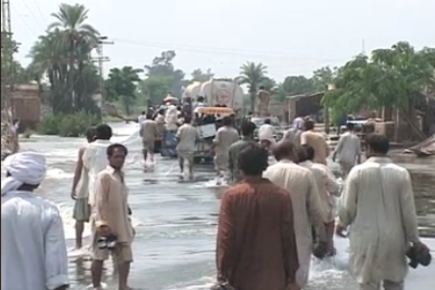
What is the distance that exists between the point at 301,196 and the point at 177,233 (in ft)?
21.6

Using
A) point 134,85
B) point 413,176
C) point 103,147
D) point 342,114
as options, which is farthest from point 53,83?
point 103,147

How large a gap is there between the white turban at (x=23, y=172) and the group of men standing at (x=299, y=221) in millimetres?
1347

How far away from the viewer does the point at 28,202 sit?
5.69m

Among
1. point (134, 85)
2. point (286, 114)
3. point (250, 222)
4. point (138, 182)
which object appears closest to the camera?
point (250, 222)

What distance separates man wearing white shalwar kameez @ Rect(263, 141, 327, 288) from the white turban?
2.65 metres

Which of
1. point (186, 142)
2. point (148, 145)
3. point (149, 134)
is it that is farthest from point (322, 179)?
point (148, 145)

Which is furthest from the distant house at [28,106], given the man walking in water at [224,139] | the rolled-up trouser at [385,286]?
the rolled-up trouser at [385,286]

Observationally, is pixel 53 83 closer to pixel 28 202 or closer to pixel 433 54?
pixel 433 54

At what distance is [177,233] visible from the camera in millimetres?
14648

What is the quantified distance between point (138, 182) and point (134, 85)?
97.2m

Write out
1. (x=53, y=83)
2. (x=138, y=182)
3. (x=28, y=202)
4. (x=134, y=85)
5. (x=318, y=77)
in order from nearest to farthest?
(x=28, y=202) < (x=138, y=182) < (x=53, y=83) < (x=134, y=85) < (x=318, y=77)

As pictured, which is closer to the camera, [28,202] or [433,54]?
[28,202]

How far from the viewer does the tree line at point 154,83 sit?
43281 millimetres

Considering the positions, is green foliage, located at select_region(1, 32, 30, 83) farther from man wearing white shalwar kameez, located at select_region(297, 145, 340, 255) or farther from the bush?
the bush
